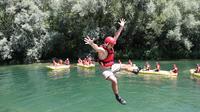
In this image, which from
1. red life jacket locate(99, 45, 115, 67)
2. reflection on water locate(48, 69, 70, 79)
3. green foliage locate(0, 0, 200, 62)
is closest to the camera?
red life jacket locate(99, 45, 115, 67)

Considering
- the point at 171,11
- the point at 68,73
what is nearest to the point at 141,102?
the point at 68,73

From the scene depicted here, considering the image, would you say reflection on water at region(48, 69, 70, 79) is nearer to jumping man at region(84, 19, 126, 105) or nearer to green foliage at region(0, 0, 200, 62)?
green foliage at region(0, 0, 200, 62)

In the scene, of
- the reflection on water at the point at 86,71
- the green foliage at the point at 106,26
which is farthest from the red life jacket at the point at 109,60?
Answer: the green foliage at the point at 106,26

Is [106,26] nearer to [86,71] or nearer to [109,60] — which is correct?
[86,71]

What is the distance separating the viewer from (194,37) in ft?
156

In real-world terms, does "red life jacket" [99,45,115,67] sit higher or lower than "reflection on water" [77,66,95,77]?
higher

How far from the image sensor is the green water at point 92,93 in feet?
71.9

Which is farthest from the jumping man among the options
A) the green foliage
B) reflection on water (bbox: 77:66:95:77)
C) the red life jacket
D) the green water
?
the green foliage

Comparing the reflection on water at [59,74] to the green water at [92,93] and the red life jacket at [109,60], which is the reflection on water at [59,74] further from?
the red life jacket at [109,60]

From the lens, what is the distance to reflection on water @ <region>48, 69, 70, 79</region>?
34.7 metres

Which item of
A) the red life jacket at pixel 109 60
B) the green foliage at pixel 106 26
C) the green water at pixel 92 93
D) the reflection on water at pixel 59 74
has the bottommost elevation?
the green water at pixel 92 93

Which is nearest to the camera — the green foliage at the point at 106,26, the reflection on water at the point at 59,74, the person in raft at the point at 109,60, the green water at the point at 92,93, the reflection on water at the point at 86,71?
the person in raft at the point at 109,60

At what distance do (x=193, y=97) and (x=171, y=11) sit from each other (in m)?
24.0

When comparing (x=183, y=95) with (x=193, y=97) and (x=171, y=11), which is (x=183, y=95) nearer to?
(x=193, y=97)
